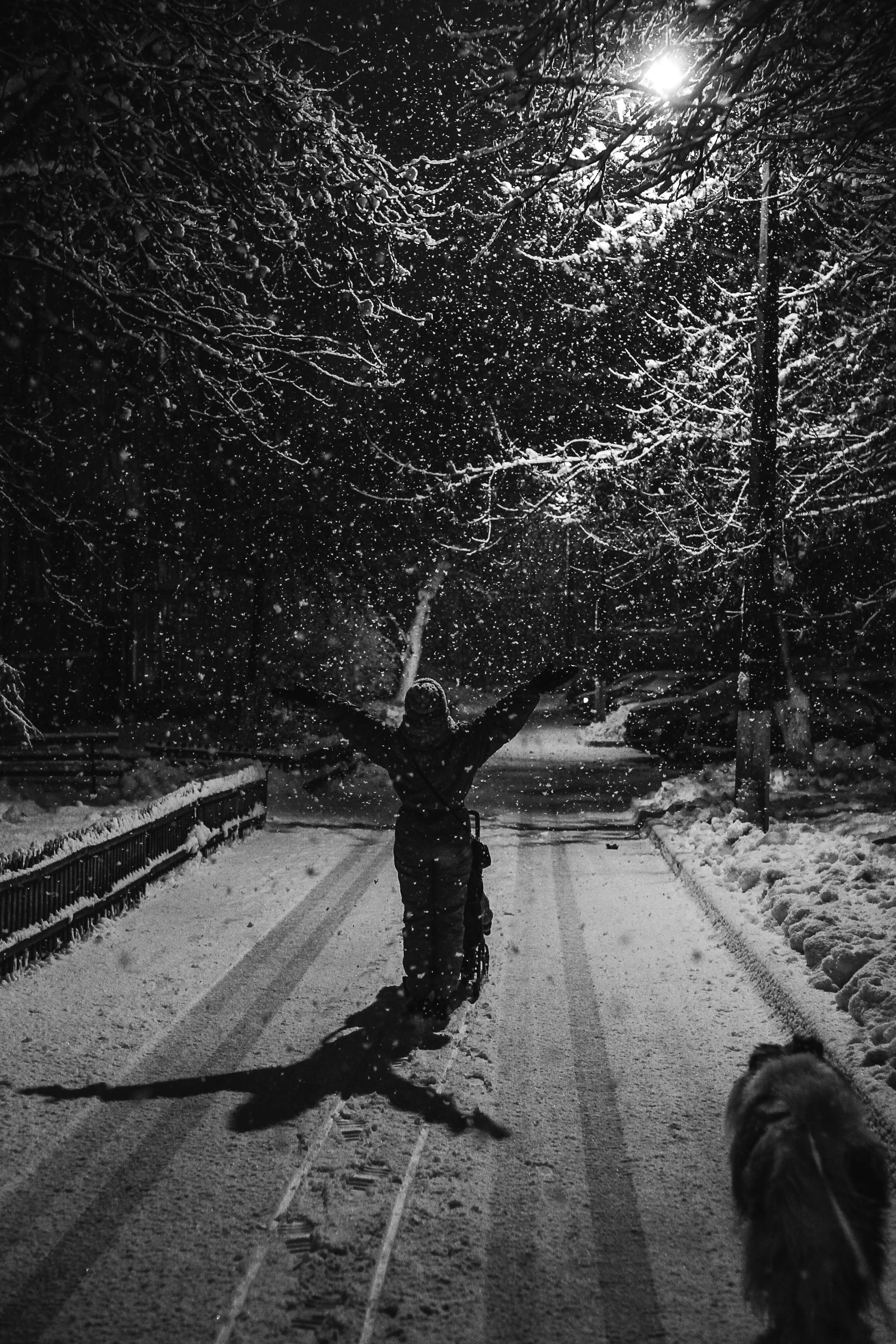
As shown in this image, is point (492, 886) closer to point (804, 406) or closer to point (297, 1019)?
point (297, 1019)

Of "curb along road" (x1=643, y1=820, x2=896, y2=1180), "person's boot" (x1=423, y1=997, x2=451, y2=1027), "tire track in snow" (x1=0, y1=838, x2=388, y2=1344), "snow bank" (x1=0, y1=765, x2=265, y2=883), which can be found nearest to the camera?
"tire track in snow" (x1=0, y1=838, x2=388, y2=1344)

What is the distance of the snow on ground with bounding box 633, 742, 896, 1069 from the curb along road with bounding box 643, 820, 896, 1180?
106mm

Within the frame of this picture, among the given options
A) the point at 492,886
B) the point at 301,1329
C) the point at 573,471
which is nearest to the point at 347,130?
the point at 573,471

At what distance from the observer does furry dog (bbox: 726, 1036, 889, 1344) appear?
2.66 m

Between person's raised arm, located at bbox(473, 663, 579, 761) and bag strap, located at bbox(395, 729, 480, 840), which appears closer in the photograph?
person's raised arm, located at bbox(473, 663, 579, 761)

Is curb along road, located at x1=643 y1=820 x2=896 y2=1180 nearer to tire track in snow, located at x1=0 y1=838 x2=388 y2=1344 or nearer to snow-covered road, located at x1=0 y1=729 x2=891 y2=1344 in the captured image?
snow-covered road, located at x1=0 y1=729 x2=891 y2=1344

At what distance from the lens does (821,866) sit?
29.9 feet

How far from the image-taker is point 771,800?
1511cm

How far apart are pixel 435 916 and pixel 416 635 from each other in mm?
27233

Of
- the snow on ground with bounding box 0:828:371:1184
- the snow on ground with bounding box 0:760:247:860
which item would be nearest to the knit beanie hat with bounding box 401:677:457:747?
the snow on ground with bounding box 0:828:371:1184

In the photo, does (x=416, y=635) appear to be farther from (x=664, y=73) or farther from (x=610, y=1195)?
(x=610, y=1195)

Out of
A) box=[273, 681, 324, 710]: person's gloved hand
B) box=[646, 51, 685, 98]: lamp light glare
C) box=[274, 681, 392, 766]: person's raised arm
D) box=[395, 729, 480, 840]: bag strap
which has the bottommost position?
box=[395, 729, 480, 840]: bag strap

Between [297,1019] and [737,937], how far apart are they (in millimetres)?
3546

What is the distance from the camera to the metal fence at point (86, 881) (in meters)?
6.96
